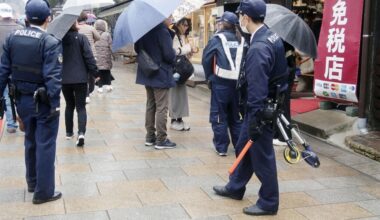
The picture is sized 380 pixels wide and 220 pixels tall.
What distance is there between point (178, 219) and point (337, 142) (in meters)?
3.64

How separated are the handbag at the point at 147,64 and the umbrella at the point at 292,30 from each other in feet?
5.17

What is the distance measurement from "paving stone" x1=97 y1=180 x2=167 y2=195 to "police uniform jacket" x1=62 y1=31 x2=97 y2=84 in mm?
1912

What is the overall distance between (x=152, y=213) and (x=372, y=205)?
7.02 feet

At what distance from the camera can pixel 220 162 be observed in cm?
598

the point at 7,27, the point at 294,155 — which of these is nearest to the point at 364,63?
the point at 294,155

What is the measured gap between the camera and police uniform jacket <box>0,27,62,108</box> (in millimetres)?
4262

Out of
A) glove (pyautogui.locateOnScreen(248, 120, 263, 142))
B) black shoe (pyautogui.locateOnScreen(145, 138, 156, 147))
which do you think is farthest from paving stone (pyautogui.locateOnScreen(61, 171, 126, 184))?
glove (pyautogui.locateOnScreen(248, 120, 263, 142))

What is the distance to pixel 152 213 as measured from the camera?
13.9ft

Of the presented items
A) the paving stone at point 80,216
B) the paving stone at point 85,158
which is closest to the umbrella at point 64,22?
the paving stone at point 85,158

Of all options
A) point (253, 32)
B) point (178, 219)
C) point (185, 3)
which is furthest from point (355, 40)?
point (178, 219)

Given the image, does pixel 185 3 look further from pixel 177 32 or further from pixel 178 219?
pixel 178 219

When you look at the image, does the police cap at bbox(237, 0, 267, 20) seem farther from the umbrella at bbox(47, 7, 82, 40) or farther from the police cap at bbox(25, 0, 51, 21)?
the umbrella at bbox(47, 7, 82, 40)

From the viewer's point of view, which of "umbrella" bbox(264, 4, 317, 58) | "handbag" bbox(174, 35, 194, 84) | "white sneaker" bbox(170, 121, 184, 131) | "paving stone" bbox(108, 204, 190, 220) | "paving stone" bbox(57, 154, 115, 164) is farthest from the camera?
"white sneaker" bbox(170, 121, 184, 131)

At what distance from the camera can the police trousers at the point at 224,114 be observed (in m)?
6.01
